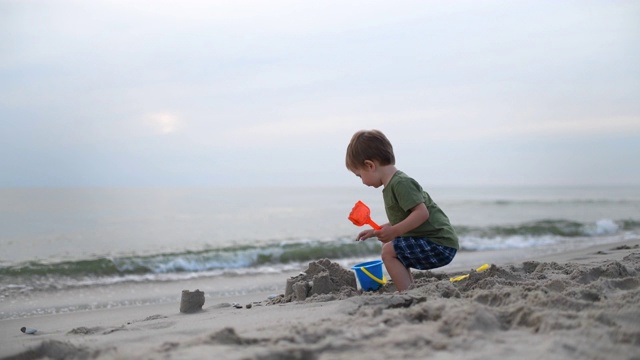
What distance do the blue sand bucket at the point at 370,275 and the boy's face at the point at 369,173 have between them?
63 cm

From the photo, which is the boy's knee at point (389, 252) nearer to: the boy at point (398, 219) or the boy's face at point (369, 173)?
the boy at point (398, 219)

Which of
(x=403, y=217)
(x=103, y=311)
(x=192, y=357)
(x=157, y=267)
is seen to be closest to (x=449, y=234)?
(x=403, y=217)

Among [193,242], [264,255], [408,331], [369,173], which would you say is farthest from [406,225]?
[193,242]

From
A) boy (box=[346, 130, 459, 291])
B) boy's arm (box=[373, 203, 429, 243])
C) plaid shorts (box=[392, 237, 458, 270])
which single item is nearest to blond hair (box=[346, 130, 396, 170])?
boy (box=[346, 130, 459, 291])

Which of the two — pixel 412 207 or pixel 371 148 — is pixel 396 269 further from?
pixel 371 148

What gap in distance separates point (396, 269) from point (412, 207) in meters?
0.48

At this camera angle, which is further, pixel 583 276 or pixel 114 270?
pixel 114 270

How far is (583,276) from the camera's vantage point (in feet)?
12.0

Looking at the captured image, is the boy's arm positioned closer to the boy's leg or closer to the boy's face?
the boy's leg

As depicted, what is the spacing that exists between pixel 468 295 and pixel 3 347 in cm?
254

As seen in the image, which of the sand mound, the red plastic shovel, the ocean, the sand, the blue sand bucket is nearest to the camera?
the sand

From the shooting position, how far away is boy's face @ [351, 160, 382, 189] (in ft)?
12.3

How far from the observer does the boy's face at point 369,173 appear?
3.74 metres

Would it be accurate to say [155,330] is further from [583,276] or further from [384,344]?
[583,276]
